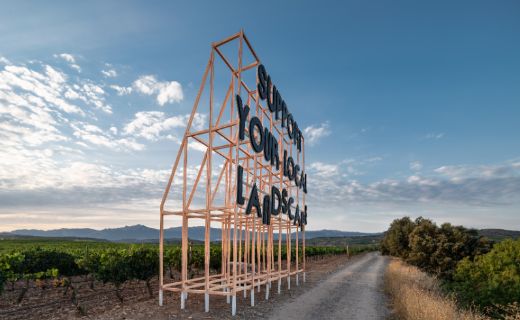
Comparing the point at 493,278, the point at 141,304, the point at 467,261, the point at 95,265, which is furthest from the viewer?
the point at 467,261

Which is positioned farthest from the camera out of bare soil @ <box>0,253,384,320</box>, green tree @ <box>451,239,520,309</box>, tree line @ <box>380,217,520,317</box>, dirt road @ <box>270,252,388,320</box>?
tree line @ <box>380,217,520,317</box>

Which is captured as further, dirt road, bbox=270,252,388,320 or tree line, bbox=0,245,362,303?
tree line, bbox=0,245,362,303

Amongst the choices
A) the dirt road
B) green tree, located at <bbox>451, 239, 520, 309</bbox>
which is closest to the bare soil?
the dirt road

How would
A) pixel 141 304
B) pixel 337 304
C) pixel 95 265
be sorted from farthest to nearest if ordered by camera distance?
pixel 95 265 → pixel 337 304 → pixel 141 304

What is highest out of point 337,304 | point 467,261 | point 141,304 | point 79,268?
point 467,261

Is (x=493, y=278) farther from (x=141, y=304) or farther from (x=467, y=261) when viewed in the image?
(x=141, y=304)

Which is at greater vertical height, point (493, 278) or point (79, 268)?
point (493, 278)

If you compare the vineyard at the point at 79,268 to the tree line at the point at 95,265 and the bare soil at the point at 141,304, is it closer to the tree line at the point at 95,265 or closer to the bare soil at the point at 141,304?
the tree line at the point at 95,265

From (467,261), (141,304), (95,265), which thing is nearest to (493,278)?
(467,261)

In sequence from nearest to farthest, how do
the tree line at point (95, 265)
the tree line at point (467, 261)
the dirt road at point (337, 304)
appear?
the dirt road at point (337, 304)
the tree line at point (467, 261)
the tree line at point (95, 265)

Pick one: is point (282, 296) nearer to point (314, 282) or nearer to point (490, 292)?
point (314, 282)

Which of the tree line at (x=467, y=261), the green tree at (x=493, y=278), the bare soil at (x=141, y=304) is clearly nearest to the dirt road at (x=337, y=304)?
the bare soil at (x=141, y=304)

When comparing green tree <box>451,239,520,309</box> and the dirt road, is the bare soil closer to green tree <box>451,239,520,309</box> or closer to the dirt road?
the dirt road

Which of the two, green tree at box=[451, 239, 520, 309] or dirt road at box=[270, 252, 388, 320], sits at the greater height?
green tree at box=[451, 239, 520, 309]
